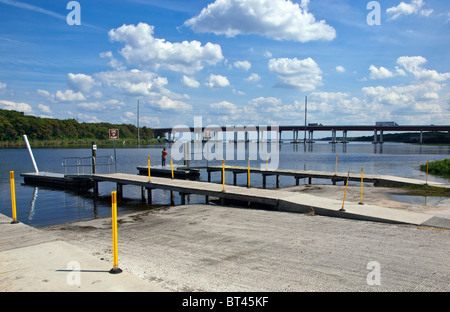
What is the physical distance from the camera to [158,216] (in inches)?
482

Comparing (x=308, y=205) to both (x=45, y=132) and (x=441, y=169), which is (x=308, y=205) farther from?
(x=45, y=132)

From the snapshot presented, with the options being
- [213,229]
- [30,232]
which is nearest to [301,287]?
[213,229]

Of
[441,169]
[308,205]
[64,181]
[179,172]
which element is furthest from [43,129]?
[308,205]

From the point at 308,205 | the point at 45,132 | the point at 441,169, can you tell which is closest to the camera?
the point at 308,205

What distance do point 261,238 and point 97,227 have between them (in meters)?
5.23

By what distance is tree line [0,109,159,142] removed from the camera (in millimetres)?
119000

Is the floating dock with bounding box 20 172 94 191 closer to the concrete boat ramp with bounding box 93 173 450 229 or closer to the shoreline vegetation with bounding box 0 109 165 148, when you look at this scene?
the concrete boat ramp with bounding box 93 173 450 229

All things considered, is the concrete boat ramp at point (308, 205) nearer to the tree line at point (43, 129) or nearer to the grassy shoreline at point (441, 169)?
the grassy shoreline at point (441, 169)

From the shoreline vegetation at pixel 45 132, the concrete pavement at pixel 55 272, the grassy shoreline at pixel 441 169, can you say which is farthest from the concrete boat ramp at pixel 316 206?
the shoreline vegetation at pixel 45 132

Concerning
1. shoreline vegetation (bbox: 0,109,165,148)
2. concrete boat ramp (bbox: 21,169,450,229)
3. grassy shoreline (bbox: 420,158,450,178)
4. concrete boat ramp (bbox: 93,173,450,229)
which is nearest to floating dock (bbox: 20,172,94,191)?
concrete boat ramp (bbox: 21,169,450,229)

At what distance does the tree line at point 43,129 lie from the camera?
11900 cm

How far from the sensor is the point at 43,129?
409 ft

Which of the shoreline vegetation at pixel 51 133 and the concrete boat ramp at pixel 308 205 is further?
the shoreline vegetation at pixel 51 133
